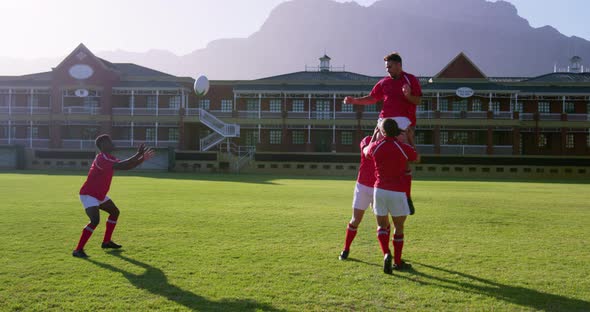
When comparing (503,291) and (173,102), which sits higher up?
(173,102)

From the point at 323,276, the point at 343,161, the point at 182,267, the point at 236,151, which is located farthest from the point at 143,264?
the point at 236,151

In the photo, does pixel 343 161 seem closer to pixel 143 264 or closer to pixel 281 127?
pixel 281 127

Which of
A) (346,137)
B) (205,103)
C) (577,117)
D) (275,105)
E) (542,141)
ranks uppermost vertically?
(205,103)

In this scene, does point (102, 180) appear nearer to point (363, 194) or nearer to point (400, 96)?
point (363, 194)

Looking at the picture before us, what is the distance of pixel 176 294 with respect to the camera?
4824 mm

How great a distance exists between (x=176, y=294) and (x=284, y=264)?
1.62 m

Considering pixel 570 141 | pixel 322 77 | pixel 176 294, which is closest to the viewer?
pixel 176 294

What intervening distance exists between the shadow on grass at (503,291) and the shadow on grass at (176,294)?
2035 mm

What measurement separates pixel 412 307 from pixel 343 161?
1307 inches

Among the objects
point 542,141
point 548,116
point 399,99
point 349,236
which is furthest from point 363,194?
point 542,141

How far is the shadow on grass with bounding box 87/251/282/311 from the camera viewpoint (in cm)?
443

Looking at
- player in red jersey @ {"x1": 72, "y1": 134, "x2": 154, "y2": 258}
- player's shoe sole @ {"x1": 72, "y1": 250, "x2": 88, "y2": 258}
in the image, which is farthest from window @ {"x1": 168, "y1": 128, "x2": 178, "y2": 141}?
player's shoe sole @ {"x1": 72, "y1": 250, "x2": 88, "y2": 258}

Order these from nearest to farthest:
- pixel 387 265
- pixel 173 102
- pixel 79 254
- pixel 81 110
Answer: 1. pixel 387 265
2. pixel 79 254
3. pixel 81 110
4. pixel 173 102

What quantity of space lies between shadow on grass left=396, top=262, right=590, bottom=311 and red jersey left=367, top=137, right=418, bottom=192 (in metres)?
1.08
